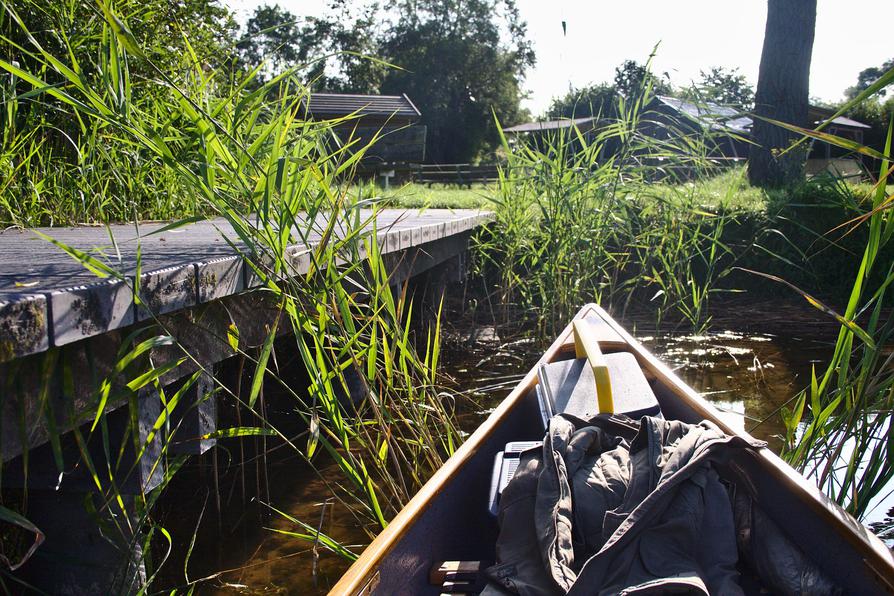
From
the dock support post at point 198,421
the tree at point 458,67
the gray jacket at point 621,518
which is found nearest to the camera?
the gray jacket at point 621,518

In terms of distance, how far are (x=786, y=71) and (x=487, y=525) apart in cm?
1020

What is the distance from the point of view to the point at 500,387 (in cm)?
441

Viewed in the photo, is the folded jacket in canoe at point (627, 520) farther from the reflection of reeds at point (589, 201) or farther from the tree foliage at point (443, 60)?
the tree foliage at point (443, 60)

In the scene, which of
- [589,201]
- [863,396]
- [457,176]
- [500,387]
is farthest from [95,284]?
[457,176]

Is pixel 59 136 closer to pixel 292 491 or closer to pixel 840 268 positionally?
pixel 292 491

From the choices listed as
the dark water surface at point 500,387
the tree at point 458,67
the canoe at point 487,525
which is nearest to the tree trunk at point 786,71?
the dark water surface at point 500,387

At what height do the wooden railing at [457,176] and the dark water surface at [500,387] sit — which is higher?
the wooden railing at [457,176]

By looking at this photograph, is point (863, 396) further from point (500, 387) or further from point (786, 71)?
point (786, 71)

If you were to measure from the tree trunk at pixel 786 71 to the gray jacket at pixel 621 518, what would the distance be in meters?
9.20

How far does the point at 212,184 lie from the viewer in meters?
1.91

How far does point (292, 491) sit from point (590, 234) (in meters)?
2.36

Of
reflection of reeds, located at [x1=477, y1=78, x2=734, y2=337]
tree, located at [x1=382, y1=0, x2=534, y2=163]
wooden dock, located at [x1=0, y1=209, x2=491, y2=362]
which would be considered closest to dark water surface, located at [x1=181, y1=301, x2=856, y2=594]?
reflection of reeds, located at [x1=477, y1=78, x2=734, y2=337]

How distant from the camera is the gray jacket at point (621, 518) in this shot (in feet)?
5.09

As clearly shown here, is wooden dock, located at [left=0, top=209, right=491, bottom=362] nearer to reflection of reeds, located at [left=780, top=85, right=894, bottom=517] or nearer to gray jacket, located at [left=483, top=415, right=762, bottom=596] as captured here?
gray jacket, located at [left=483, top=415, right=762, bottom=596]
